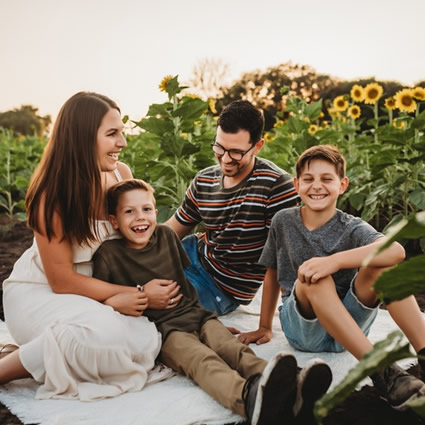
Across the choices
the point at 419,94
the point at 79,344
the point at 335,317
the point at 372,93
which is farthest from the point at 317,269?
the point at 372,93

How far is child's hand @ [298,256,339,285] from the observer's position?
194cm

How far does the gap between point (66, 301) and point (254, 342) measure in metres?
0.85

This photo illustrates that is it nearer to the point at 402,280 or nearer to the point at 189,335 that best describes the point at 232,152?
the point at 189,335

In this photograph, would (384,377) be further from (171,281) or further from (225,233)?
(225,233)

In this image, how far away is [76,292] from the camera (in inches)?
85.7

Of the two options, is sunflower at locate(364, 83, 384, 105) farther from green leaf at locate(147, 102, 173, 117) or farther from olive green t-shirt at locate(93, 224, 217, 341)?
olive green t-shirt at locate(93, 224, 217, 341)

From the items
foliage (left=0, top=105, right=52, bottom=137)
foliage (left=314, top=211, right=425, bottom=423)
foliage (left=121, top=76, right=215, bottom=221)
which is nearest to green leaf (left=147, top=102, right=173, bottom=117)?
foliage (left=121, top=76, right=215, bottom=221)

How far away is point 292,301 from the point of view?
2135 mm

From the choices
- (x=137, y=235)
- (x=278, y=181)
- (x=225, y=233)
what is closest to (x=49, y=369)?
(x=137, y=235)

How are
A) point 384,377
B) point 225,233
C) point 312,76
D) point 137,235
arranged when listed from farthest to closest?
point 312,76 < point 225,233 < point 137,235 < point 384,377

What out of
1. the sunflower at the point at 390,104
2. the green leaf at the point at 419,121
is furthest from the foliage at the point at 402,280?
the sunflower at the point at 390,104

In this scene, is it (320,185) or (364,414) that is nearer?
(364,414)

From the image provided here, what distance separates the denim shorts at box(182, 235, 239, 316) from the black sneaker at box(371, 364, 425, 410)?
1051 millimetres

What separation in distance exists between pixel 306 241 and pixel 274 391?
75cm
